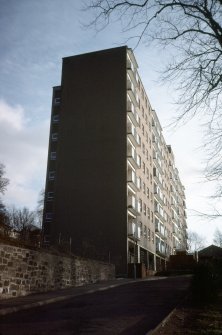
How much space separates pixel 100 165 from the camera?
38406 mm

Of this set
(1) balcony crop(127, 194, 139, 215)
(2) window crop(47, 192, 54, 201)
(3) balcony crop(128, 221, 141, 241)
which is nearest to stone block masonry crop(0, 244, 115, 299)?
(3) balcony crop(128, 221, 141, 241)

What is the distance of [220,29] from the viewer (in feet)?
34.1


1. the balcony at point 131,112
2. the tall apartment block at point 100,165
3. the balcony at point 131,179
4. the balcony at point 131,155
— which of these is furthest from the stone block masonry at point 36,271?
the balcony at point 131,112

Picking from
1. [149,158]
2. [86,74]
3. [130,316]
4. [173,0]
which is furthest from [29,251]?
[149,158]

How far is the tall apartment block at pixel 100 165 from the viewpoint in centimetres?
3578

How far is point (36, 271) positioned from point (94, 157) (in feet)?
83.1

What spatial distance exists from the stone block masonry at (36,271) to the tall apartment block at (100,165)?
1121 centimetres

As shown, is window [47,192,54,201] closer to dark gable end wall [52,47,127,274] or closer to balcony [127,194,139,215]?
dark gable end wall [52,47,127,274]

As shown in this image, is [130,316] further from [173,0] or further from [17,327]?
[173,0]

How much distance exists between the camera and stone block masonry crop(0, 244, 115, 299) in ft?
39.1

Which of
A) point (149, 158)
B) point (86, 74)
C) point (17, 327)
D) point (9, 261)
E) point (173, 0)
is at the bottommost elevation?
point (17, 327)

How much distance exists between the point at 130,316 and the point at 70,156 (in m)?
31.7

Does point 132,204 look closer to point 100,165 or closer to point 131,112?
point 100,165

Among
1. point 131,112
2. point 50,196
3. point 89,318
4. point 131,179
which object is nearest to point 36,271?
point 89,318
